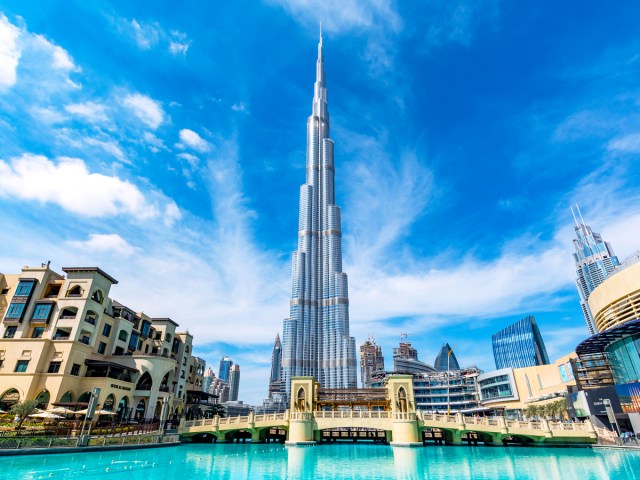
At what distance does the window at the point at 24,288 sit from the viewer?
157 feet

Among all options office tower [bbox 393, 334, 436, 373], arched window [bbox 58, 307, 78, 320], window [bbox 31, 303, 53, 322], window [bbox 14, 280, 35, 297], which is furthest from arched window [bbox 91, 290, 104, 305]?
office tower [bbox 393, 334, 436, 373]

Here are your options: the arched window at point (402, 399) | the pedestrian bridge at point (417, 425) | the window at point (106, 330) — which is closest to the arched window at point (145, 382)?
the window at point (106, 330)

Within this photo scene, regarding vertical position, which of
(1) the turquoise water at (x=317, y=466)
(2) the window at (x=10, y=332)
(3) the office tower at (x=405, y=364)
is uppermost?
(3) the office tower at (x=405, y=364)

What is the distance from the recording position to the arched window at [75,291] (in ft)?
161

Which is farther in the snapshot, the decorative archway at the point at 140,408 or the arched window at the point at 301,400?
the decorative archway at the point at 140,408

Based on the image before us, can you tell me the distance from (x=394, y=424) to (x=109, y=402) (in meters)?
35.5

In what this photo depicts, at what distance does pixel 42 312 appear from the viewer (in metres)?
47.2

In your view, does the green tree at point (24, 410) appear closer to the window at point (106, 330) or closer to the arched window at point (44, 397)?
the arched window at point (44, 397)

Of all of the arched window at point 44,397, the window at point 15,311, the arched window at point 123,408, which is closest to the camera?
the arched window at point 44,397

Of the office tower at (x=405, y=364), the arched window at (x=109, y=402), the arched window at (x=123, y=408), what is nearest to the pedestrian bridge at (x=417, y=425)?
the arched window at (x=123, y=408)

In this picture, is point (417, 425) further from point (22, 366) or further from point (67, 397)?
point (22, 366)

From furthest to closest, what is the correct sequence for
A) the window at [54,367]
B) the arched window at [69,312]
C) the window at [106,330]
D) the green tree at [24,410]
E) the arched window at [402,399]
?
the window at [106,330], the arched window at [69,312], the arched window at [402,399], the window at [54,367], the green tree at [24,410]

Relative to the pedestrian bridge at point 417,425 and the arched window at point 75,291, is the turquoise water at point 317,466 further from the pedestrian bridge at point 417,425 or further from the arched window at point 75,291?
the arched window at point 75,291

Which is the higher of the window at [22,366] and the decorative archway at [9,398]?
the window at [22,366]
